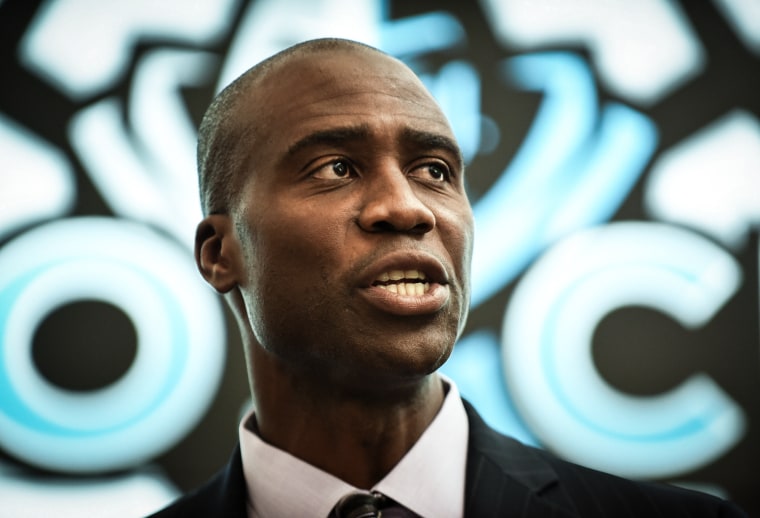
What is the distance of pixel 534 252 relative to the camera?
3.12 metres

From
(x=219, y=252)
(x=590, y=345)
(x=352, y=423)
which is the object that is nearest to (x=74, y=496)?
(x=219, y=252)

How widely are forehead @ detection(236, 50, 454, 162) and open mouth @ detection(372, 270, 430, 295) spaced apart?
332 mm

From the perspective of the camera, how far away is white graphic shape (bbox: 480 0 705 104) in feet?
10.6

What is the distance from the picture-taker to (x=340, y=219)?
1.63m

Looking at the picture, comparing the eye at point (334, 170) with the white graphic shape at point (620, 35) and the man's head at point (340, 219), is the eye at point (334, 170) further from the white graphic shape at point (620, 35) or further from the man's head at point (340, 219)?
the white graphic shape at point (620, 35)

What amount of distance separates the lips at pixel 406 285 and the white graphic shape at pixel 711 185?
6.06 feet

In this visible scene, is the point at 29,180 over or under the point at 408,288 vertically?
under

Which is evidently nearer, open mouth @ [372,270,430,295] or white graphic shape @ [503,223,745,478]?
open mouth @ [372,270,430,295]

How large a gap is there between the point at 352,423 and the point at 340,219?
Answer: 460 millimetres

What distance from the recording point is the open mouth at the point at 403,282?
1.58 meters

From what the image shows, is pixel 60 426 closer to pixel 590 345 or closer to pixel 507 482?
pixel 507 482

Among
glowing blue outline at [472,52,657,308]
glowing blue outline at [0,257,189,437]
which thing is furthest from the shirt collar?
glowing blue outline at [472,52,657,308]

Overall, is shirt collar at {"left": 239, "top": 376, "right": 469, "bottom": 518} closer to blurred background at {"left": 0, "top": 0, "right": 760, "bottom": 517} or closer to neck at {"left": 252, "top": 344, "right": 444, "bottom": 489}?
neck at {"left": 252, "top": 344, "right": 444, "bottom": 489}

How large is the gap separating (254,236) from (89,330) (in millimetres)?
1547
